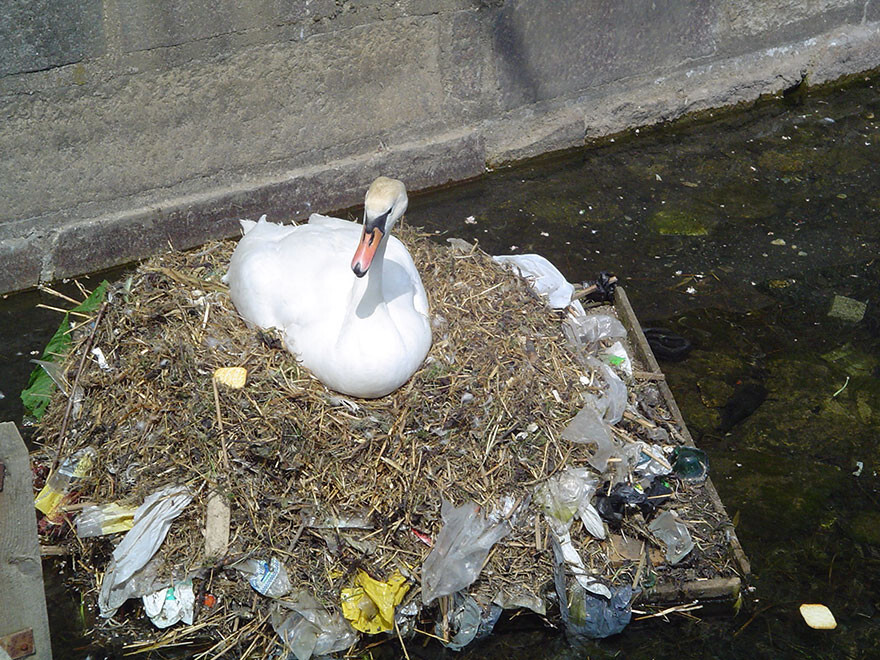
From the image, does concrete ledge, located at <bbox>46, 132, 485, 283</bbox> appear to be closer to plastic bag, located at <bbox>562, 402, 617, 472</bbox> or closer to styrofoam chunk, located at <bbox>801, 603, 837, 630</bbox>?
plastic bag, located at <bbox>562, 402, 617, 472</bbox>

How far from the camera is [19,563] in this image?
111 inches

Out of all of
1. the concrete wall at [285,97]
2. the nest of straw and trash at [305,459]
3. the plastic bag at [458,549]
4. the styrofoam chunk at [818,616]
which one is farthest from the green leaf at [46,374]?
the styrofoam chunk at [818,616]

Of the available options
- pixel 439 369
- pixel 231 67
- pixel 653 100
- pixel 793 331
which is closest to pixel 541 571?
pixel 439 369

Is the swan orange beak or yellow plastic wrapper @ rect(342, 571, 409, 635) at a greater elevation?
the swan orange beak

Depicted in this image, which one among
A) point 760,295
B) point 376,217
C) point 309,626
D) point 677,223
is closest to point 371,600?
point 309,626

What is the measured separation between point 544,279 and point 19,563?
3062 mm

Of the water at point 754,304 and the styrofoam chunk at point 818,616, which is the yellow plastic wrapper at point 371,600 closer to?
the water at point 754,304

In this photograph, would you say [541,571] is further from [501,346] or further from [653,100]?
[653,100]

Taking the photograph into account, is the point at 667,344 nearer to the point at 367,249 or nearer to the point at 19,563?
the point at 367,249

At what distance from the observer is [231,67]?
5.67 metres

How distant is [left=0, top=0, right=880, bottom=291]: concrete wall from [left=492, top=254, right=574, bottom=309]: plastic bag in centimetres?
173

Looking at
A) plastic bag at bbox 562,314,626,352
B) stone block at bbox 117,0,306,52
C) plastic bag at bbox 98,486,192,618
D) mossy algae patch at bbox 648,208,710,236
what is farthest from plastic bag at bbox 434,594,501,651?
stone block at bbox 117,0,306,52

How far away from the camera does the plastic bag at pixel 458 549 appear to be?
12.4 ft

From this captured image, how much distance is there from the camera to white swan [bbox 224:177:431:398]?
3.87 metres
